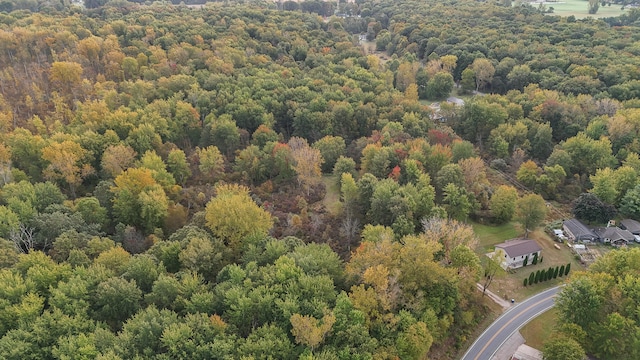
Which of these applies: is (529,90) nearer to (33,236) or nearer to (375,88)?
(375,88)

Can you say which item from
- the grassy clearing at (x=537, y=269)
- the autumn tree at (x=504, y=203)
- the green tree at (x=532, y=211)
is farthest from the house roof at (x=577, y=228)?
the autumn tree at (x=504, y=203)

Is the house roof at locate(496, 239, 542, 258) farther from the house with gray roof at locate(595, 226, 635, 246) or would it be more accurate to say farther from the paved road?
the house with gray roof at locate(595, 226, 635, 246)

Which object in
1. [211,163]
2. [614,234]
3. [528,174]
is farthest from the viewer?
[528,174]

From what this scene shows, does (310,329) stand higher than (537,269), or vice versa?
(310,329)

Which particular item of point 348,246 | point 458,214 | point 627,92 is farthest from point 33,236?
point 627,92

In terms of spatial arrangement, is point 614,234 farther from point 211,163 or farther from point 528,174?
point 211,163

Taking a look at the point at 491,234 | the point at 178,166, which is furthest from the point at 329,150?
the point at 491,234
